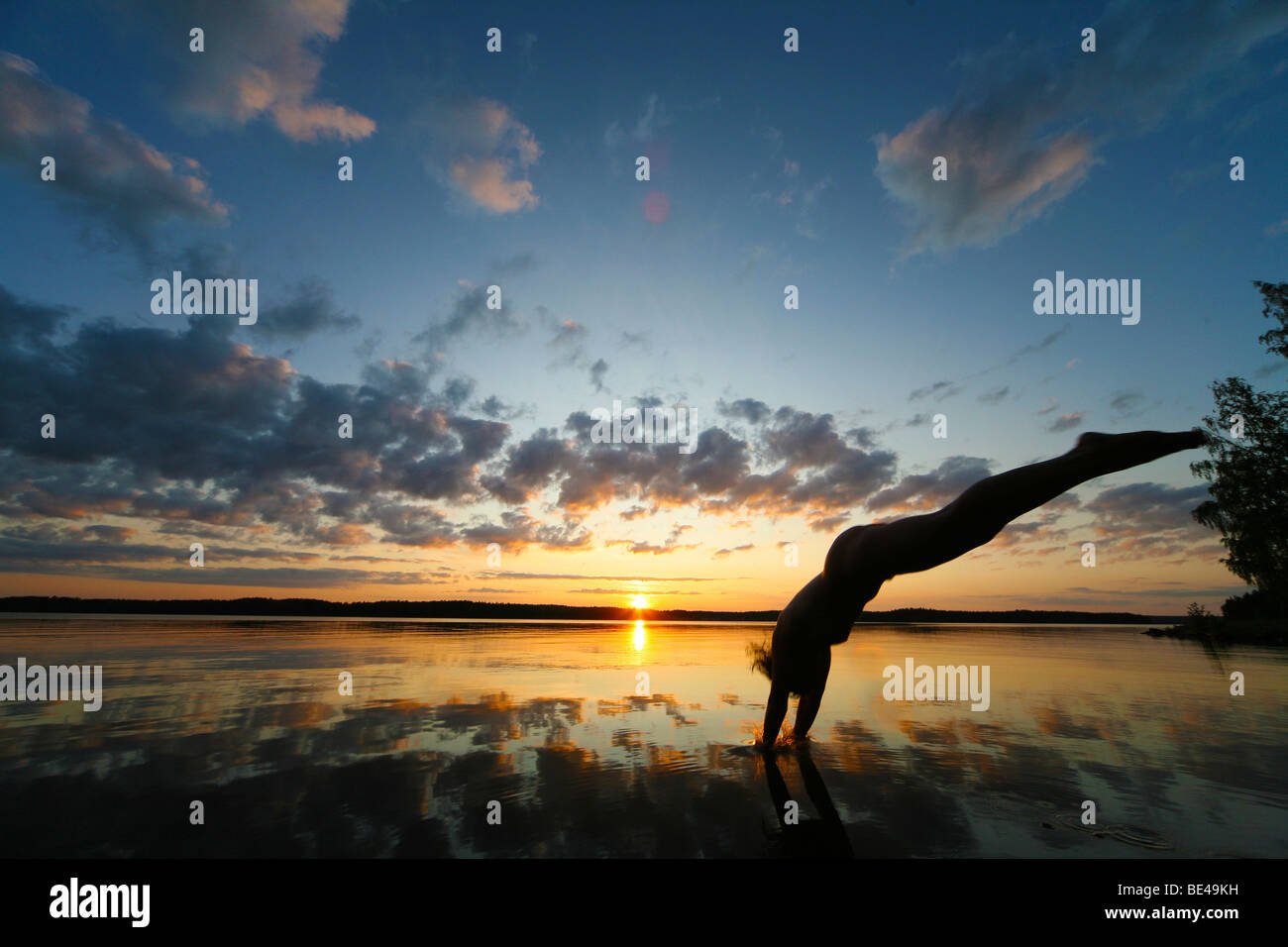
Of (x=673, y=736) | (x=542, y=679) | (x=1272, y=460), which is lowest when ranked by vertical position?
(x=542, y=679)

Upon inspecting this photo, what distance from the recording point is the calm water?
4699 millimetres

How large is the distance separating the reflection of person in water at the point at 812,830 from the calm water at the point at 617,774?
3 centimetres

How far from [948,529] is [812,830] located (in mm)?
3291

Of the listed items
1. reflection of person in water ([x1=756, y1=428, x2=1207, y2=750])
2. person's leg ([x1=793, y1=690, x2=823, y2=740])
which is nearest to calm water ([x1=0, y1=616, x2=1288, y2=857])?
person's leg ([x1=793, y1=690, x2=823, y2=740])

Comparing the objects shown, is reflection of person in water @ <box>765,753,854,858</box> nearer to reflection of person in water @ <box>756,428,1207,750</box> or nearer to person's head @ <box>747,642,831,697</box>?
person's head @ <box>747,642,831,697</box>

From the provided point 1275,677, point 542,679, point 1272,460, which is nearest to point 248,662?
point 542,679

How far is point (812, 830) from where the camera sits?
4.89 meters

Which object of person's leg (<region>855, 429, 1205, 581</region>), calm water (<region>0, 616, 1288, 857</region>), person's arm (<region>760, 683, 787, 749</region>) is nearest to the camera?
calm water (<region>0, 616, 1288, 857</region>)

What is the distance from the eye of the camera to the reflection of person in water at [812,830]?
4.43m
